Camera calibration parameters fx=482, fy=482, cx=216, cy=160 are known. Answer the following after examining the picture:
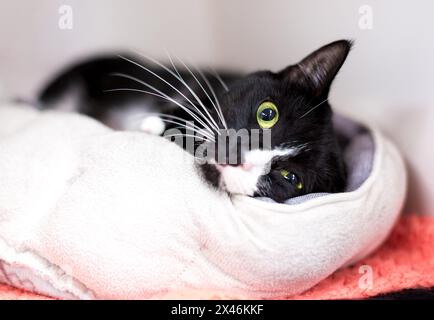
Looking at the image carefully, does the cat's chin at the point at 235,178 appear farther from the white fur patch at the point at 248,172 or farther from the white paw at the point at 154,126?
the white paw at the point at 154,126

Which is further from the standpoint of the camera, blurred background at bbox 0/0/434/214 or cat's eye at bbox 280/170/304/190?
blurred background at bbox 0/0/434/214

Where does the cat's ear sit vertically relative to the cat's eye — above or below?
above

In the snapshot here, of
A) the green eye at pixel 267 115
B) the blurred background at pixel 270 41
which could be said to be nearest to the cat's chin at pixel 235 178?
the green eye at pixel 267 115

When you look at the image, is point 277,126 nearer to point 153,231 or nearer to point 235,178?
point 235,178

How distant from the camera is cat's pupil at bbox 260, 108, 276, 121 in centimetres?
105

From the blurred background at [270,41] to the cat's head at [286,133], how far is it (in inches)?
7.8

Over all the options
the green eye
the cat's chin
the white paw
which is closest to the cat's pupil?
the green eye

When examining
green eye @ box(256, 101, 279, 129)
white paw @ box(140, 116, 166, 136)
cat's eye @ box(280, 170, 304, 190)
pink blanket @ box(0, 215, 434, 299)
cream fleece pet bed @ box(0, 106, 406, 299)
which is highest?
green eye @ box(256, 101, 279, 129)

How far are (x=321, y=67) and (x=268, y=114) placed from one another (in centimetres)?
17

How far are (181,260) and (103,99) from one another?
2.87 feet

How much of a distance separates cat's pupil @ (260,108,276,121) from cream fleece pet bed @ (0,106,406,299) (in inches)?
7.3

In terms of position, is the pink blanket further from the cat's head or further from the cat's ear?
the cat's ear

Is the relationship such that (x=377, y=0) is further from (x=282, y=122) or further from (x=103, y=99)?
(x=103, y=99)

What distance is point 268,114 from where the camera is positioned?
1053mm
